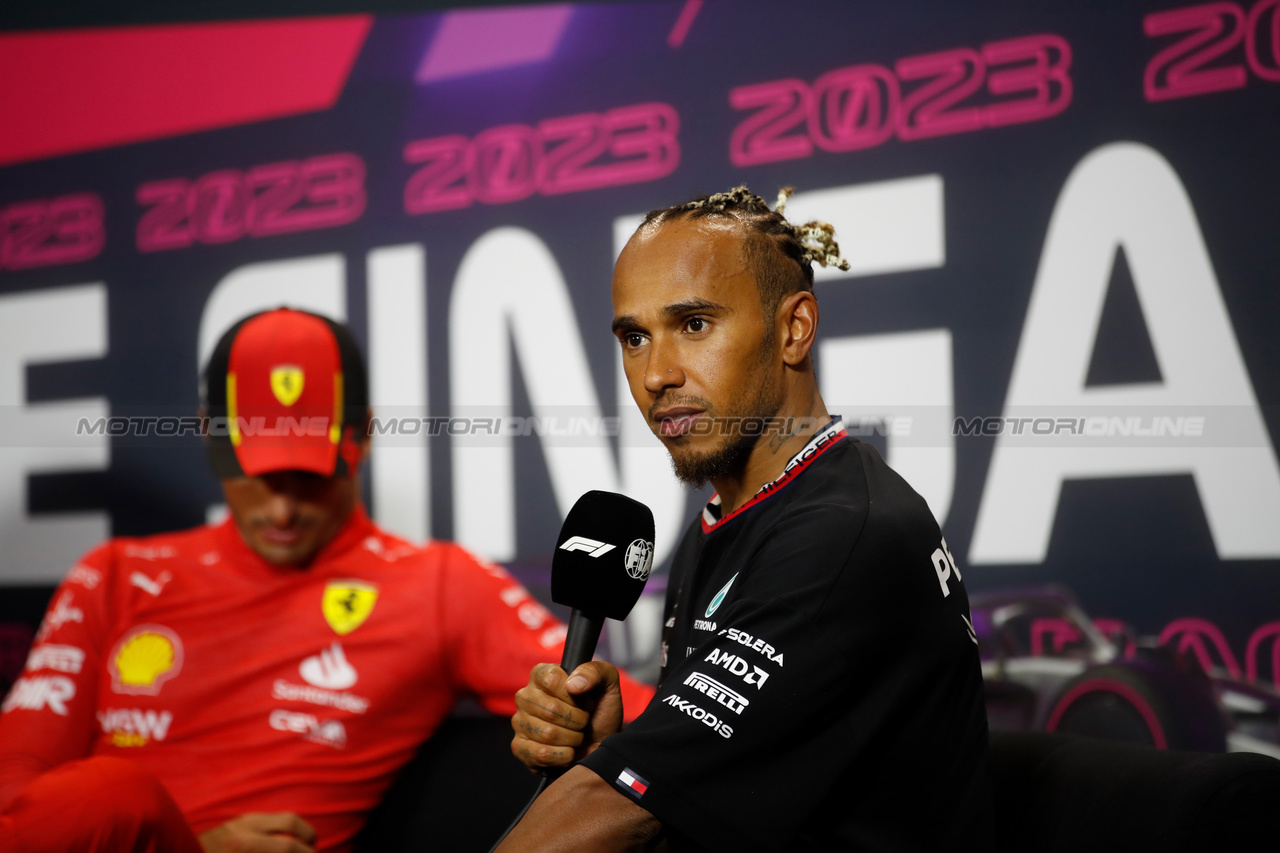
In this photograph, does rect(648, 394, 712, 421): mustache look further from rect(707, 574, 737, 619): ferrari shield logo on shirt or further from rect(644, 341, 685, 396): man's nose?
rect(707, 574, 737, 619): ferrari shield logo on shirt

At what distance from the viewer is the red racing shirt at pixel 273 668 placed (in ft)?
5.51

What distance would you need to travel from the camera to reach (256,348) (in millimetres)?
1835

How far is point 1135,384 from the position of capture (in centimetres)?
190

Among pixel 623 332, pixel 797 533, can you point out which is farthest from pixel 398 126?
pixel 797 533

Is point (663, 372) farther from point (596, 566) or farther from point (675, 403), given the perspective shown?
point (596, 566)

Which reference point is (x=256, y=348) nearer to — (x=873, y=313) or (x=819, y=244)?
(x=819, y=244)

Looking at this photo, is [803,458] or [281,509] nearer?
[803,458]

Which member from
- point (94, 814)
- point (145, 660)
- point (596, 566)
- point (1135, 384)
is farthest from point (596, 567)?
point (1135, 384)

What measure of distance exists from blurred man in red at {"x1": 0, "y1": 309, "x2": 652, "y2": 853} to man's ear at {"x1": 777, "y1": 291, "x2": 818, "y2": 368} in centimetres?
67

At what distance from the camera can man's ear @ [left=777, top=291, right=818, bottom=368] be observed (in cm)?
124

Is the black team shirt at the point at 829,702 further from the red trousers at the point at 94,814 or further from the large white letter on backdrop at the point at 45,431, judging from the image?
the large white letter on backdrop at the point at 45,431

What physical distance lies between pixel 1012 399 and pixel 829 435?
0.94 metres

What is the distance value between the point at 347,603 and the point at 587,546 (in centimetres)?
88

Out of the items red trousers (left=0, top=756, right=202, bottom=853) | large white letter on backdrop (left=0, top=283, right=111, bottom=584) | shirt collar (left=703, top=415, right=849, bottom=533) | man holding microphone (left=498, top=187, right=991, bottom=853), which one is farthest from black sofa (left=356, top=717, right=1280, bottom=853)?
large white letter on backdrop (left=0, top=283, right=111, bottom=584)
